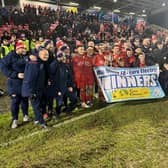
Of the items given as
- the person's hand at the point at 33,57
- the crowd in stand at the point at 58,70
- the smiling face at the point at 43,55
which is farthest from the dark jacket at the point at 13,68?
the smiling face at the point at 43,55

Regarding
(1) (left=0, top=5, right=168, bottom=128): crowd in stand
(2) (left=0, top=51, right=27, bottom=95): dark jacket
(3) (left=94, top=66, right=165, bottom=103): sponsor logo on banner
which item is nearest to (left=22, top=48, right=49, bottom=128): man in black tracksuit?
(1) (left=0, top=5, right=168, bottom=128): crowd in stand

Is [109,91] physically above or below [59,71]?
below

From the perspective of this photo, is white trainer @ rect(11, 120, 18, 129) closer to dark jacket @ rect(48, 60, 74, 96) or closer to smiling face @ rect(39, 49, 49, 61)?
dark jacket @ rect(48, 60, 74, 96)

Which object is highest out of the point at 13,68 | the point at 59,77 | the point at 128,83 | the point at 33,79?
the point at 13,68

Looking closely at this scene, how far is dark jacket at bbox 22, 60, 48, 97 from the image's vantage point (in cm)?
687

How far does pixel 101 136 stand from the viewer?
6.60m

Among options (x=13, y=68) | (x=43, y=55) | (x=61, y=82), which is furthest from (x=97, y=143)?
(x=13, y=68)

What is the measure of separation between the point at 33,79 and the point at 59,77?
45.7 inches

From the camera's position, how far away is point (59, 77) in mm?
7934

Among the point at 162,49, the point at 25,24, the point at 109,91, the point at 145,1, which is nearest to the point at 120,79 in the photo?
the point at 109,91

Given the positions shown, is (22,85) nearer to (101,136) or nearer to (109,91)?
(101,136)

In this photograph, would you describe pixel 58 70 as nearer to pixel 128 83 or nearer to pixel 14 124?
pixel 14 124

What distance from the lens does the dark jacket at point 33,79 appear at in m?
6.87

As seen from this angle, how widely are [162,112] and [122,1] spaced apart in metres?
33.0
